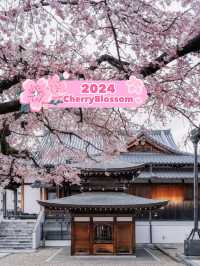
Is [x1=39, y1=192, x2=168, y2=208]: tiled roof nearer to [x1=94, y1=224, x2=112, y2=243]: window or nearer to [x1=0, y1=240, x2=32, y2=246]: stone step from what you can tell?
[x1=94, y1=224, x2=112, y2=243]: window

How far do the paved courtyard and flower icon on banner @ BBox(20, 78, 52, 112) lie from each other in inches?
696

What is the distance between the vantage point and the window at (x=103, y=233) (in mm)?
29266

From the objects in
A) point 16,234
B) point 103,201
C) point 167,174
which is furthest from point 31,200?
point 103,201

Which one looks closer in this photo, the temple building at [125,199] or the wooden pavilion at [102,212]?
the wooden pavilion at [102,212]

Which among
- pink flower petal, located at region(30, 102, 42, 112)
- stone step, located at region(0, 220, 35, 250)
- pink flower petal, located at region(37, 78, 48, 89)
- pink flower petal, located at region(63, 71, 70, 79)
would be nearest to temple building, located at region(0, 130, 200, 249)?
stone step, located at region(0, 220, 35, 250)

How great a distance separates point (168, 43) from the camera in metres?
7.26

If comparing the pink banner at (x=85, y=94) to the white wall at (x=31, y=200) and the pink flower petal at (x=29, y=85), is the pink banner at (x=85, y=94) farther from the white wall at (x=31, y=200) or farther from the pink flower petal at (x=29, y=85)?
the white wall at (x=31, y=200)

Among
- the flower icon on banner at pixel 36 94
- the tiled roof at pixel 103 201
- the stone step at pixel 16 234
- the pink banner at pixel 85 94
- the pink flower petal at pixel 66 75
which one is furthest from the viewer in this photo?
the stone step at pixel 16 234

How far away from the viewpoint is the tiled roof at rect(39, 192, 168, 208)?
28531 mm

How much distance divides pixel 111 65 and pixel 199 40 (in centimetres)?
136

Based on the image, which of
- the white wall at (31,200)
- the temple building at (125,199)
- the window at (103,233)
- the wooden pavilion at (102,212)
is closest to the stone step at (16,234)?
the temple building at (125,199)

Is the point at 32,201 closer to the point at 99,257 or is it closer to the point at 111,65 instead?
the point at 99,257

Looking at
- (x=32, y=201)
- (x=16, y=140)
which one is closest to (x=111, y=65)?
(x=16, y=140)

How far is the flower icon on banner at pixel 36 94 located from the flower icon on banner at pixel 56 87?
57 millimetres
